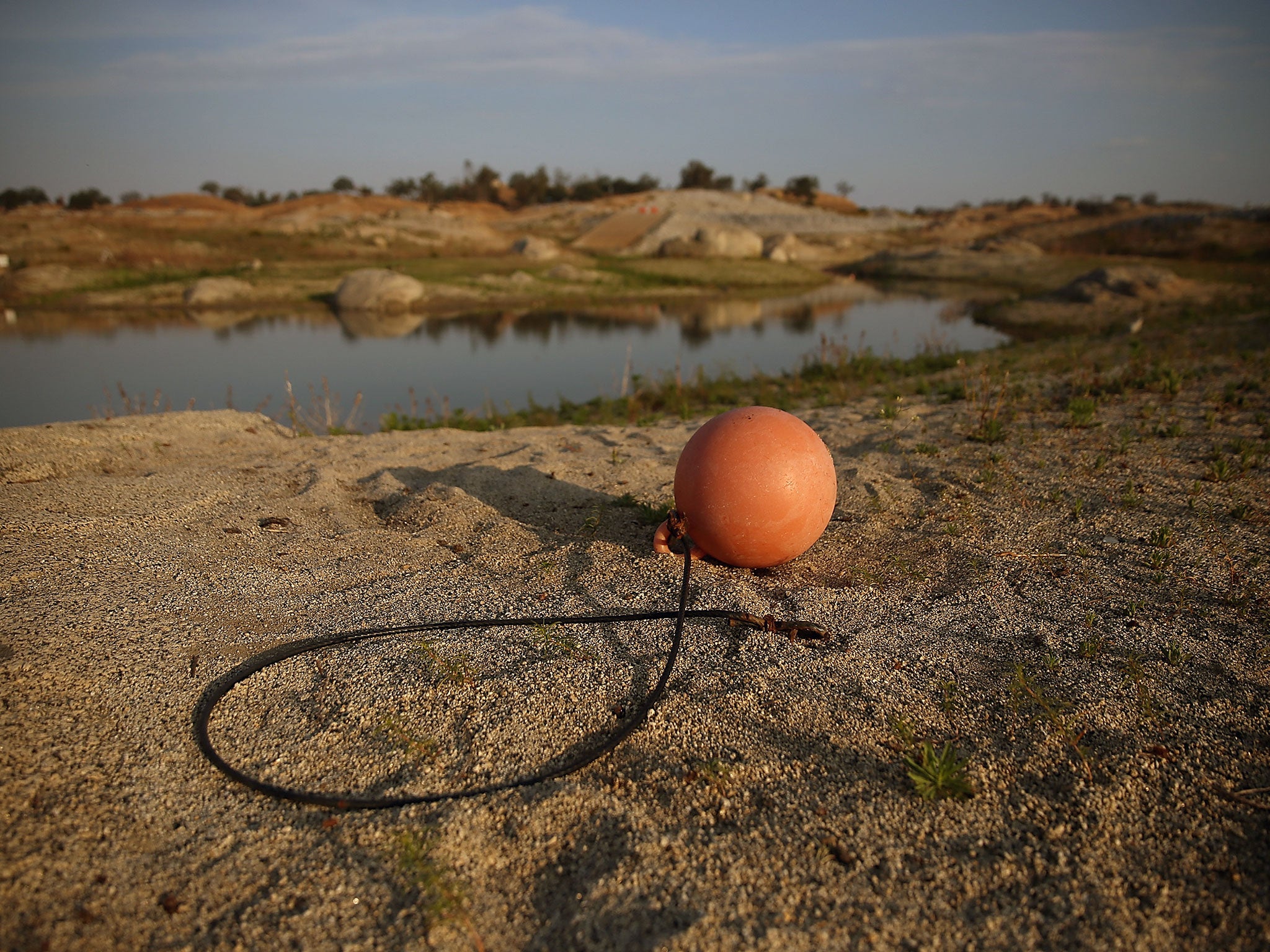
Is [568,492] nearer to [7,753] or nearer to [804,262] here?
[7,753]

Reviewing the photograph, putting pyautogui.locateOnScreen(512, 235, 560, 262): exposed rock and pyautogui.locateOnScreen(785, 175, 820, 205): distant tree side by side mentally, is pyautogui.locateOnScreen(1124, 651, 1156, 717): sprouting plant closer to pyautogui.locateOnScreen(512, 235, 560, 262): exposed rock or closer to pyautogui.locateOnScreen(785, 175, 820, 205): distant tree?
pyautogui.locateOnScreen(512, 235, 560, 262): exposed rock

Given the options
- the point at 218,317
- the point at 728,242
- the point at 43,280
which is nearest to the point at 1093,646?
the point at 218,317

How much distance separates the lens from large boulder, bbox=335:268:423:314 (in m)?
22.7

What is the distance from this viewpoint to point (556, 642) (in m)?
3.67

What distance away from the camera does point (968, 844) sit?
2.53 meters

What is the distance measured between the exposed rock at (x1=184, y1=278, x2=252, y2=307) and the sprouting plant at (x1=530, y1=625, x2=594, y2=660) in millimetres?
23139

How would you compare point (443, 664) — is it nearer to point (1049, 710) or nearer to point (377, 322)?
point (1049, 710)

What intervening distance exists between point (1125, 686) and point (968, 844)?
132 cm

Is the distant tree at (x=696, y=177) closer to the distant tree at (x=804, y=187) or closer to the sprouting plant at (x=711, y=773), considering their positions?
the distant tree at (x=804, y=187)

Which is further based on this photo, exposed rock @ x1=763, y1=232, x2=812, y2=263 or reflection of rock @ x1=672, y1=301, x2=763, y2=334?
exposed rock @ x1=763, y1=232, x2=812, y2=263

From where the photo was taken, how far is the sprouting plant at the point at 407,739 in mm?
2926

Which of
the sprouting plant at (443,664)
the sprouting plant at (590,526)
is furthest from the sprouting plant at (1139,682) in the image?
the sprouting plant at (590,526)

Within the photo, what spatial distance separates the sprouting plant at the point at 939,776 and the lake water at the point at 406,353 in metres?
9.15

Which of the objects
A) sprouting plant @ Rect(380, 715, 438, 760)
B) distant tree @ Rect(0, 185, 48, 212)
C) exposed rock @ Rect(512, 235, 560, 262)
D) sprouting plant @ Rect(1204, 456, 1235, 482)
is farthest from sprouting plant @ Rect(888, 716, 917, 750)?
distant tree @ Rect(0, 185, 48, 212)
